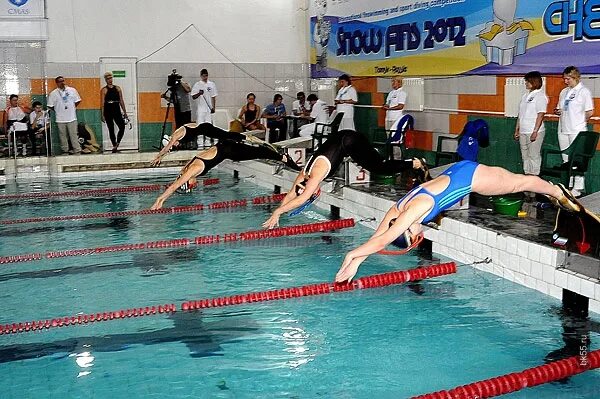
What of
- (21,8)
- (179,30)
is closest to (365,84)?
(179,30)


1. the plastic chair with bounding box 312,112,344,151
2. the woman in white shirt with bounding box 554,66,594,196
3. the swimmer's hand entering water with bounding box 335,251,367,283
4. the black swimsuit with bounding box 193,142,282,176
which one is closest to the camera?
the swimmer's hand entering water with bounding box 335,251,367,283

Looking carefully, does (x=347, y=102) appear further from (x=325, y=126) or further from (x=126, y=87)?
(x=126, y=87)

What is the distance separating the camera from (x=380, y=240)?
4.39 meters

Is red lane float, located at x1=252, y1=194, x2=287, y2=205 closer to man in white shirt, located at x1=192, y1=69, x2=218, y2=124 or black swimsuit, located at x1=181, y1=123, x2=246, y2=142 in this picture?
black swimsuit, located at x1=181, y1=123, x2=246, y2=142

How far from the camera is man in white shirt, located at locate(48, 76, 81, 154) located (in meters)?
14.9

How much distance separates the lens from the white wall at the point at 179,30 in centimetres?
1566

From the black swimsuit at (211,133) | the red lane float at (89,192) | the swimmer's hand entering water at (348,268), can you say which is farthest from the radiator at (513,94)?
the swimmer's hand entering water at (348,268)

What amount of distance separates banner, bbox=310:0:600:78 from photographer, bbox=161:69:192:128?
9.85ft

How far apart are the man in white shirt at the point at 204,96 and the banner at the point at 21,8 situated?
338 centimetres

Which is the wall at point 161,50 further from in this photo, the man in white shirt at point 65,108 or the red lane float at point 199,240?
the red lane float at point 199,240

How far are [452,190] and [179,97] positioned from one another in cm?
1152

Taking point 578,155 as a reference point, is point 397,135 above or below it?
above

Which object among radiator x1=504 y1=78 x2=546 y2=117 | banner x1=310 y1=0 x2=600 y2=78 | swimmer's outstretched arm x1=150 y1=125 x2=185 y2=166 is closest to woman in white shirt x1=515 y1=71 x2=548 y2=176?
A: banner x1=310 y1=0 x2=600 y2=78

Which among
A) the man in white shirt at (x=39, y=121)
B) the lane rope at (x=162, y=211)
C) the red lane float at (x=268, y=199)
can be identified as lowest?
the lane rope at (x=162, y=211)
